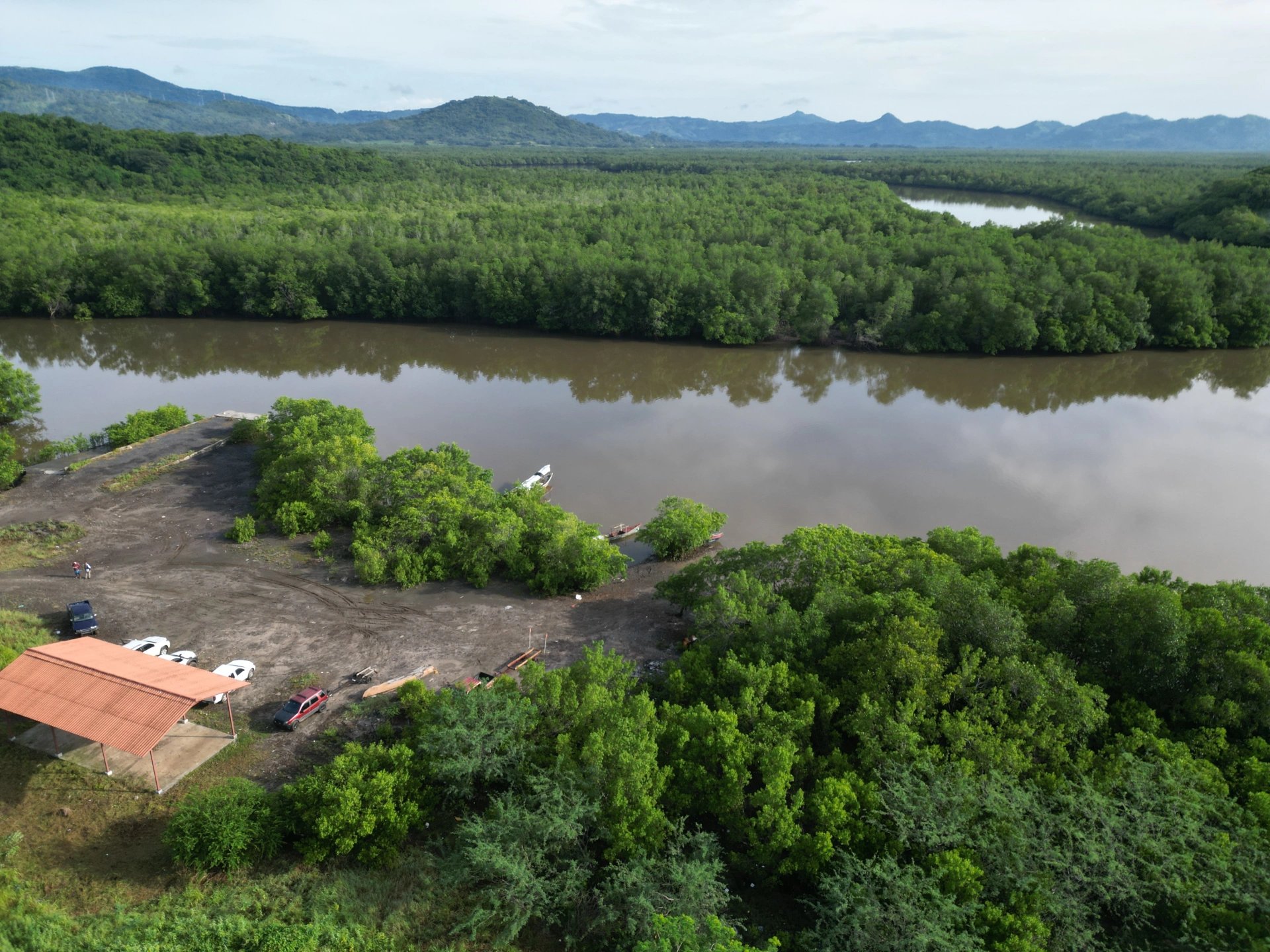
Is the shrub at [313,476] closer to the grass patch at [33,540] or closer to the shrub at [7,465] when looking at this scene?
the grass patch at [33,540]

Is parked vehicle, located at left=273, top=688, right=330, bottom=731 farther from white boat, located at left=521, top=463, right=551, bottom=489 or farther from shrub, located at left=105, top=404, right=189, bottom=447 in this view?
shrub, located at left=105, top=404, right=189, bottom=447

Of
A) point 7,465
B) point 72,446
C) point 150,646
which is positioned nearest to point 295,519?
point 150,646

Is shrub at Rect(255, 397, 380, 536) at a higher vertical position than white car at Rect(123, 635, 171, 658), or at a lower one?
higher

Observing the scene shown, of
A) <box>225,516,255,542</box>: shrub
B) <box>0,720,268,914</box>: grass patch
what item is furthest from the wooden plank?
<box>225,516,255,542</box>: shrub

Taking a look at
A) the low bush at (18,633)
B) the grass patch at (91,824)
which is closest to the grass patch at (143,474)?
the low bush at (18,633)

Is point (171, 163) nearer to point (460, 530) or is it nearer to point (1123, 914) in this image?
point (460, 530)

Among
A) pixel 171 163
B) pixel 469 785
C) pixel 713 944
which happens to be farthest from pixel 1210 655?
pixel 171 163

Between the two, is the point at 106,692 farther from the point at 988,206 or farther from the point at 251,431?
the point at 988,206
